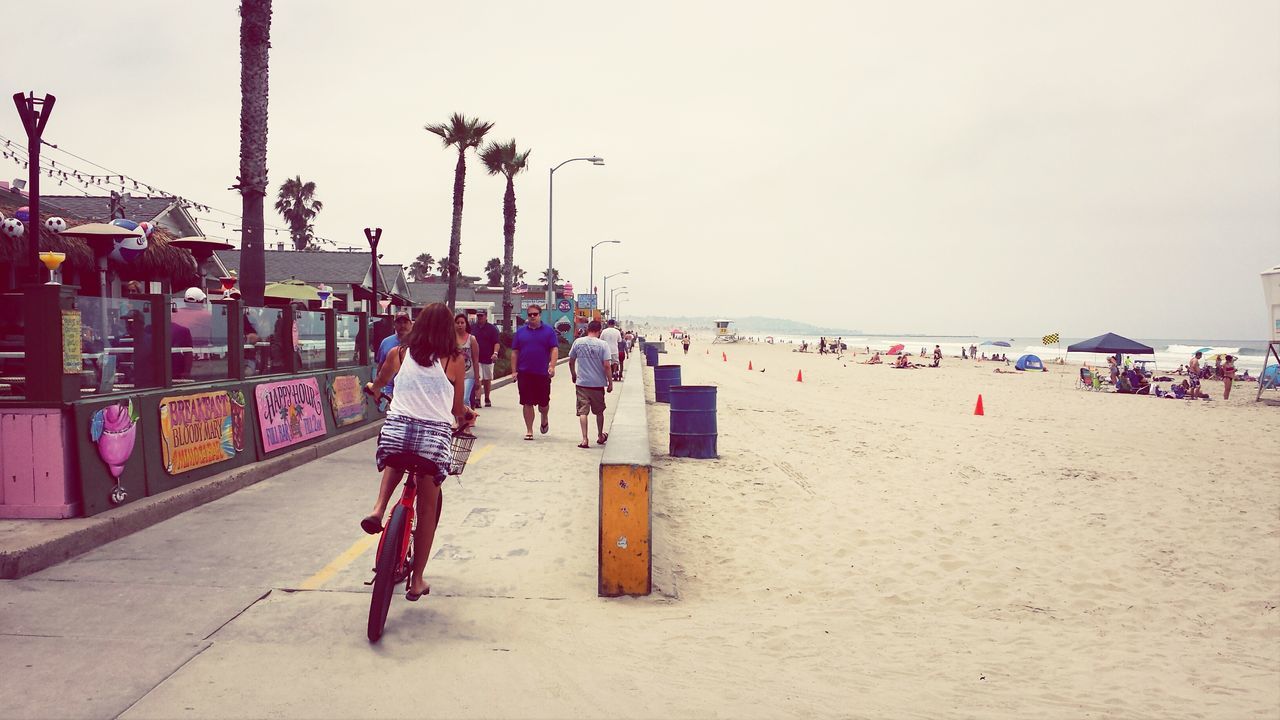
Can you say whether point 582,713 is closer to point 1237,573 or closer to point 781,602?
point 781,602

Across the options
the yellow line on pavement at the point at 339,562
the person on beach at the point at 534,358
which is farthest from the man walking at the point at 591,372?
the yellow line on pavement at the point at 339,562

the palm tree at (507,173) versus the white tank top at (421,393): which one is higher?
the palm tree at (507,173)

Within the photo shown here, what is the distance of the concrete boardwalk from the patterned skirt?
101 centimetres

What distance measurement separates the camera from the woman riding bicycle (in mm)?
4508

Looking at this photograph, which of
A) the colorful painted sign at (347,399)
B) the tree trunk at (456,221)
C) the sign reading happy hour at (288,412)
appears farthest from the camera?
the tree trunk at (456,221)

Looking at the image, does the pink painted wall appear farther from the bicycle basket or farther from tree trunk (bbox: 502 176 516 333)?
tree trunk (bbox: 502 176 516 333)

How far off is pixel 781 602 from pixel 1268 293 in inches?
1100

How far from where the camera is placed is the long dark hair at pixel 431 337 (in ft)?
15.1

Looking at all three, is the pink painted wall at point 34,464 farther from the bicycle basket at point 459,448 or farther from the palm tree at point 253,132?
the palm tree at point 253,132

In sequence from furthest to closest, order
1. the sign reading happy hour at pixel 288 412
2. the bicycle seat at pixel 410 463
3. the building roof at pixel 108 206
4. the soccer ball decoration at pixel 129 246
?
the building roof at pixel 108 206
the soccer ball decoration at pixel 129 246
the sign reading happy hour at pixel 288 412
the bicycle seat at pixel 410 463

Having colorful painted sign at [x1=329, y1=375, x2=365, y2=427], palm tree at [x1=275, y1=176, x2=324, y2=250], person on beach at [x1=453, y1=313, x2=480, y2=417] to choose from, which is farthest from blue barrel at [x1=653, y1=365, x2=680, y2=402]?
palm tree at [x1=275, y1=176, x2=324, y2=250]

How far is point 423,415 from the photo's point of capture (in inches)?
179

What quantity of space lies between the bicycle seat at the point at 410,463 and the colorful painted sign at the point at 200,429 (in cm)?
420

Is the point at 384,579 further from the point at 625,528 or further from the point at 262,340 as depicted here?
the point at 262,340
